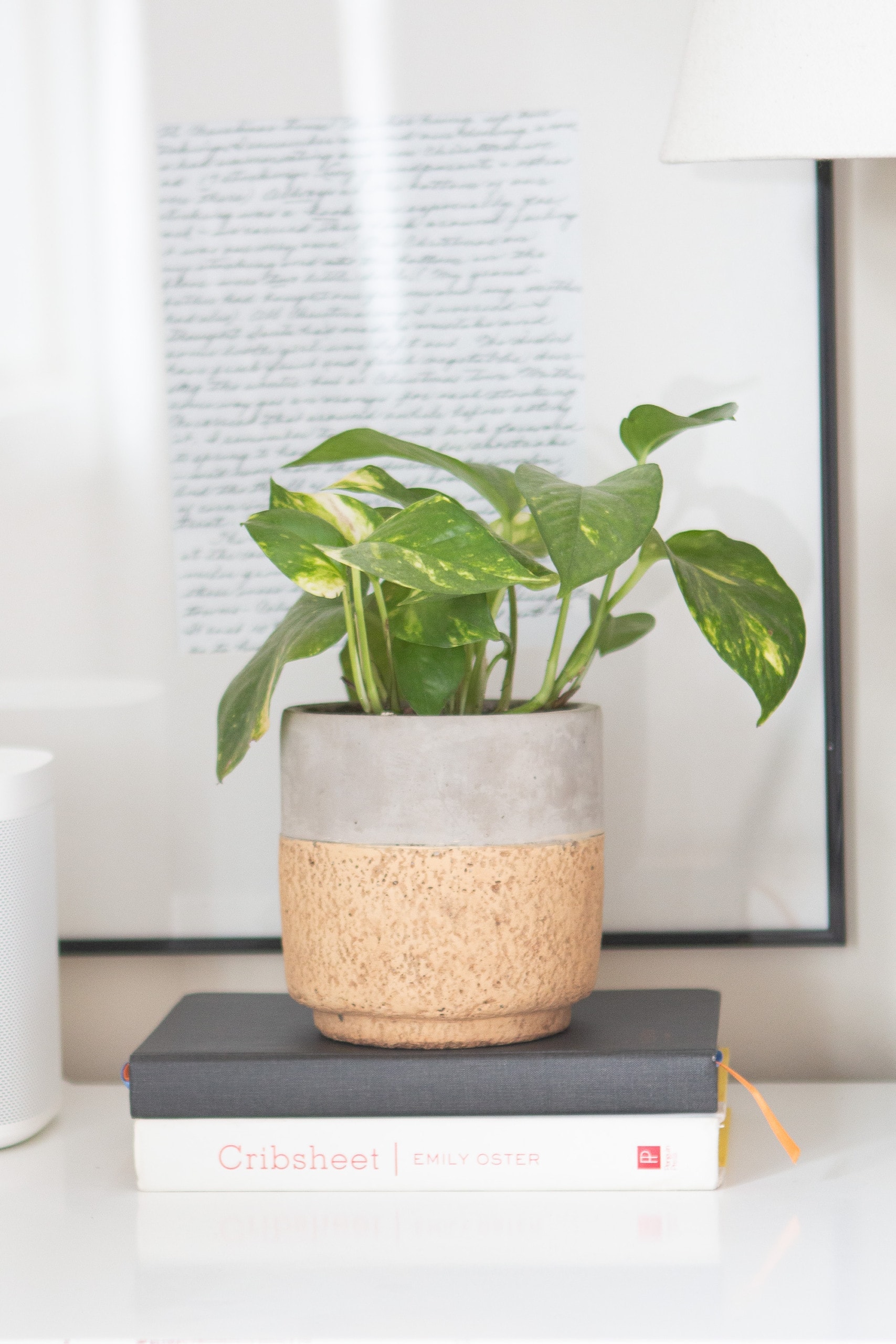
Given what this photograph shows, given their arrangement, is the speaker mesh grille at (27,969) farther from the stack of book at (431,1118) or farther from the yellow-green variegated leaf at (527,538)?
the yellow-green variegated leaf at (527,538)


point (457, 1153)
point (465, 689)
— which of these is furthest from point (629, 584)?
point (457, 1153)

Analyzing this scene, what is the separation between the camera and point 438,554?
55 cm

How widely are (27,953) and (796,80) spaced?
60cm

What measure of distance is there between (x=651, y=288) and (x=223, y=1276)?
0.62m

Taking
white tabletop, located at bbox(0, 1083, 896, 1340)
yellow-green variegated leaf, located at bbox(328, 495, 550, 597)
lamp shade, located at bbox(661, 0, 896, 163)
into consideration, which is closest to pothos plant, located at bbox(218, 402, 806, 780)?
yellow-green variegated leaf, located at bbox(328, 495, 550, 597)

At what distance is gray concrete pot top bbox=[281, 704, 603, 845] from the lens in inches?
24.6

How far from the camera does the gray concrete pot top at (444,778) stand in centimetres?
63

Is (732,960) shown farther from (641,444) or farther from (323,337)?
(323,337)

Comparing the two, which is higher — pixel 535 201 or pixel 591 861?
pixel 535 201

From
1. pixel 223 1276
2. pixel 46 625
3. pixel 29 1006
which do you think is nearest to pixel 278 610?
pixel 46 625

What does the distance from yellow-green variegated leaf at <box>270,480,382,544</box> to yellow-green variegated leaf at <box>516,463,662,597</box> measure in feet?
0.35

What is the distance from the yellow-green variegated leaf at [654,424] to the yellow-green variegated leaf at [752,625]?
0.18 ft

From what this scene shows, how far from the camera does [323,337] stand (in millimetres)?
823

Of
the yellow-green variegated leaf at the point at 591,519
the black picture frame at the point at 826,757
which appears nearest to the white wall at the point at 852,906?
the black picture frame at the point at 826,757
